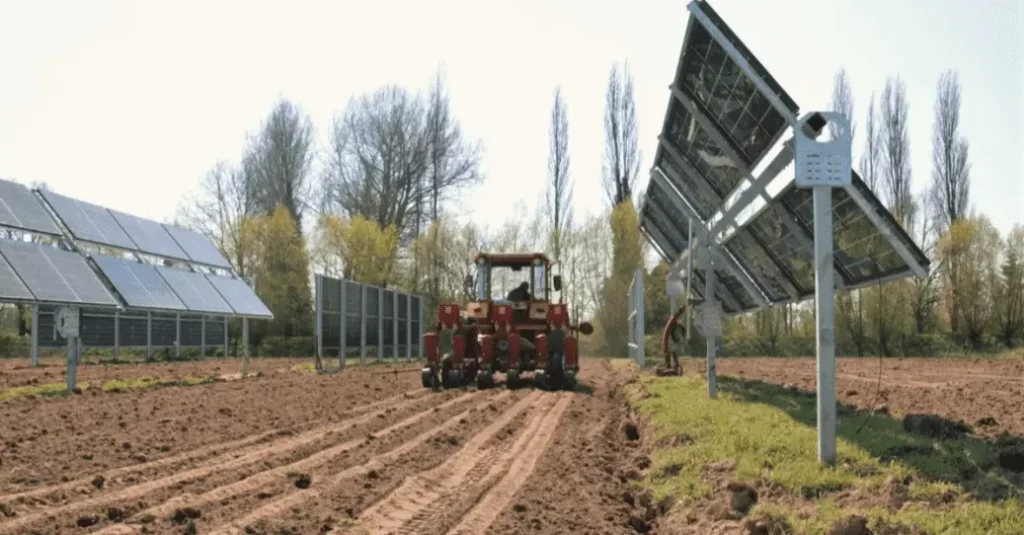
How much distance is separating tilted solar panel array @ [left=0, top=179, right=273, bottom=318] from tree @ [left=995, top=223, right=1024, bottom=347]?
2908 centimetres

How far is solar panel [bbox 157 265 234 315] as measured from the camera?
21.2 m

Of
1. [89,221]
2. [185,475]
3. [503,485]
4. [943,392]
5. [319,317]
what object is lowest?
[503,485]

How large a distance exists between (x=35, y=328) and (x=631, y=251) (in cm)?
2554

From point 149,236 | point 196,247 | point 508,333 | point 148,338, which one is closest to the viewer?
point 508,333

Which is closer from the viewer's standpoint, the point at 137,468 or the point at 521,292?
the point at 137,468

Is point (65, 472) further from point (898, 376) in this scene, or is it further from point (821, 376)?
point (898, 376)

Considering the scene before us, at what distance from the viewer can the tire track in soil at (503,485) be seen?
5906 millimetres

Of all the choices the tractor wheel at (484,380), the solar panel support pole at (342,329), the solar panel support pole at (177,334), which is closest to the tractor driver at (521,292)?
the tractor wheel at (484,380)

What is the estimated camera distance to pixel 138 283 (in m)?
19.5

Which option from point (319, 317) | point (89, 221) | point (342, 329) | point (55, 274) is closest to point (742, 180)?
point (55, 274)

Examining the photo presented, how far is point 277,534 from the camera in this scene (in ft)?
17.8

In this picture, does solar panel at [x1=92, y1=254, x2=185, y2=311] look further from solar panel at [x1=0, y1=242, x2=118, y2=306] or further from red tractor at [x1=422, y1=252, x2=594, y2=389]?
red tractor at [x1=422, y1=252, x2=594, y2=389]

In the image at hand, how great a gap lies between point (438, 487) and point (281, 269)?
128ft

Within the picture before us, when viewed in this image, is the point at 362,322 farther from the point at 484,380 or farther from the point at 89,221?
the point at 484,380
